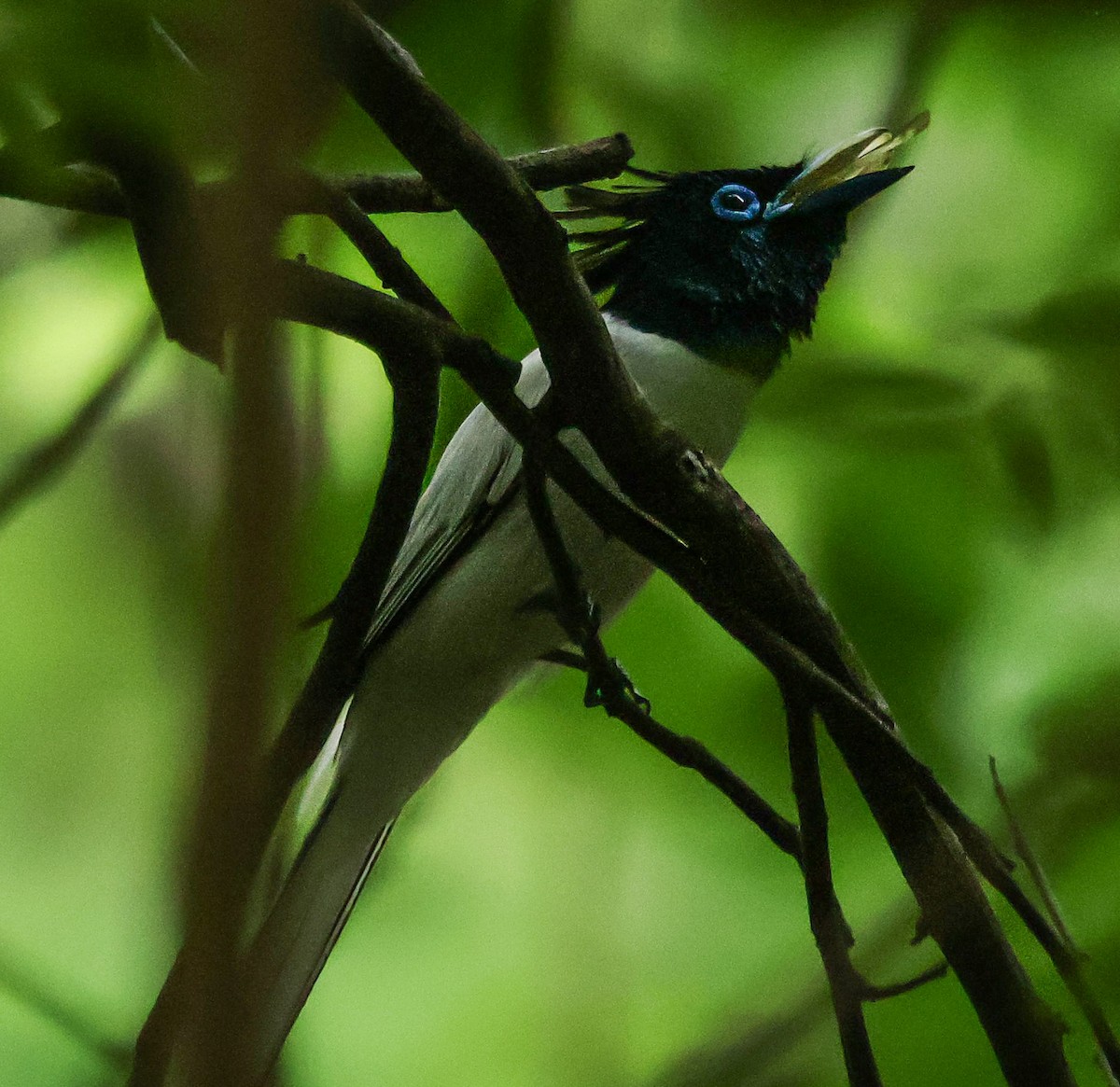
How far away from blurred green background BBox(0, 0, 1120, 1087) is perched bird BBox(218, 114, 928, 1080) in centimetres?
10

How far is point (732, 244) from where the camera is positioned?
8.70ft

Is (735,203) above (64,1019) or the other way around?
above

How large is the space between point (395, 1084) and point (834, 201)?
1.81 meters

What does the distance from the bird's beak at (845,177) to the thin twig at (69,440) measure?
118 cm

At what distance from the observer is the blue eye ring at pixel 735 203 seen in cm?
265

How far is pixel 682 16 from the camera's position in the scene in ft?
8.63

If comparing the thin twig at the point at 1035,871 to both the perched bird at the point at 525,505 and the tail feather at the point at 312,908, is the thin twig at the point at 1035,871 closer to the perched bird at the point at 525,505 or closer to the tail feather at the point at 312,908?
the perched bird at the point at 525,505

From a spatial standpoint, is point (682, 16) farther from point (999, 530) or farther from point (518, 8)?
point (999, 530)

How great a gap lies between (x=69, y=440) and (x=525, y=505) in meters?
0.78

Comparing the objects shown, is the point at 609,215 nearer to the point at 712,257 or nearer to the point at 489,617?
the point at 712,257

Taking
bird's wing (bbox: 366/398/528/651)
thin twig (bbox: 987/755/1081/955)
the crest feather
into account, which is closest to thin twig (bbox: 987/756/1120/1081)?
thin twig (bbox: 987/755/1081/955)

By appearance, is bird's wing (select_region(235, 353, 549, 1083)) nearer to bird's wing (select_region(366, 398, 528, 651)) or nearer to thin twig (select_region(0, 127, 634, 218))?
bird's wing (select_region(366, 398, 528, 651))

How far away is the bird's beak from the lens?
248 centimetres

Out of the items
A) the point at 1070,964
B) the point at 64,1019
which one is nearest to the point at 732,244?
the point at 1070,964
